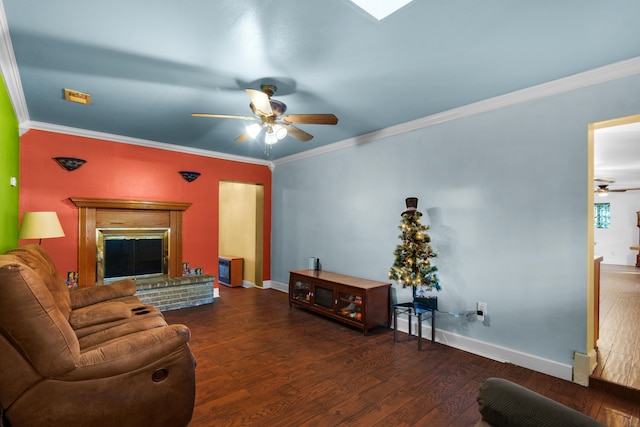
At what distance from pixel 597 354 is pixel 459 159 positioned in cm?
225

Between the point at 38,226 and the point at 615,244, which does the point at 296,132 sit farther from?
the point at 615,244

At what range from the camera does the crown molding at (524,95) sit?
2387mm

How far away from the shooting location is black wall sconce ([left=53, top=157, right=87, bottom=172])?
13.3 feet

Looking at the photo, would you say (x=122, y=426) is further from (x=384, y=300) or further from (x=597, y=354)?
(x=597, y=354)

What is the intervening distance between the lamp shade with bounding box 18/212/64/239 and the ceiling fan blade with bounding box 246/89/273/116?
2.69m

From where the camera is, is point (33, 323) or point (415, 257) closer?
point (33, 323)

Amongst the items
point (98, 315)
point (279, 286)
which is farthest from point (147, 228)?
point (279, 286)

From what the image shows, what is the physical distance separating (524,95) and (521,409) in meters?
2.77

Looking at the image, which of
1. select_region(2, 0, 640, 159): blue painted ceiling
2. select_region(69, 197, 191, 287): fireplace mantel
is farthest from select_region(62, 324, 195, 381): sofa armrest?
select_region(69, 197, 191, 287): fireplace mantel

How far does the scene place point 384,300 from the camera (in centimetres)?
385

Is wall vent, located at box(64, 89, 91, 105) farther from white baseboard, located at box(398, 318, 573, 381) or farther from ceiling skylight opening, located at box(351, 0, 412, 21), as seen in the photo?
white baseboard, located at box(398, 318, 573, 381)

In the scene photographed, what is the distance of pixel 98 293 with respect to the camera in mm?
3160

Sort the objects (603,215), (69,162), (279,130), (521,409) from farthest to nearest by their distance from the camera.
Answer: (603,215)
(69,162)
(279,130)
(521,409)

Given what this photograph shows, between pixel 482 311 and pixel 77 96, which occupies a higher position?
pixel 77 96
